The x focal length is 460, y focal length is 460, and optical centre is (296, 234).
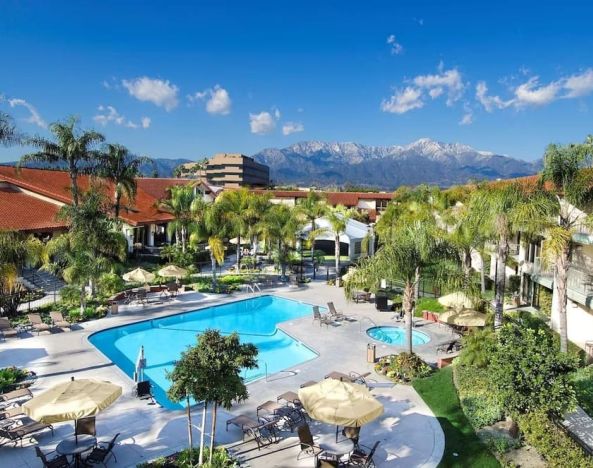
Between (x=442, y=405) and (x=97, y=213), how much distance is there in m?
20.2

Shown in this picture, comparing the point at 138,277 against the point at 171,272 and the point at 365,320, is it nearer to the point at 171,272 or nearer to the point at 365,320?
the point at 171,272

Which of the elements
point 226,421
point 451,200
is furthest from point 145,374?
point 451,200

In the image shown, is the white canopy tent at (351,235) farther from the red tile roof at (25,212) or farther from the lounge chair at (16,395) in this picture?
the lounge chair at (16,395)

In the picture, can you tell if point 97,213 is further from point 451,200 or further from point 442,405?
point 451,200

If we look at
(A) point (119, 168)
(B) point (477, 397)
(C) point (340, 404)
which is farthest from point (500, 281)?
(A) point (119, 168)

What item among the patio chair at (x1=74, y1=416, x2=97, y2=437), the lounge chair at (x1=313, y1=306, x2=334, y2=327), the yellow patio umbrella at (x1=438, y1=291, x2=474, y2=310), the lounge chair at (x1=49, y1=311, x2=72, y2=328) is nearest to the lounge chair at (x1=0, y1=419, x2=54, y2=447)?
the patio chair at (x1=74, y1=416, x2=97, y2=437)

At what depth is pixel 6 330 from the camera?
65.7 ft

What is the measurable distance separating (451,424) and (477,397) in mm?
1447

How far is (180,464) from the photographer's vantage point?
10375mm

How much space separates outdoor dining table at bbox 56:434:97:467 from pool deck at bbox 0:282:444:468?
0.76 meters

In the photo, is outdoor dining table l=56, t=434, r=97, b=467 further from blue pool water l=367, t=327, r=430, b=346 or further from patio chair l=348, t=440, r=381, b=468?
blue pool water l=367, t=327, r=430, b=346

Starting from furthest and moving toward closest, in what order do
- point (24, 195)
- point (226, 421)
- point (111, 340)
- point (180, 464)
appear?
1. point (24, 195)
2. point (111, 340)
3. point (226, 421)
4. point (180, 464)

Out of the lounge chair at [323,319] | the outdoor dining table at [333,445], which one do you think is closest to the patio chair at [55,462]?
the outdoor dining table at [333,445]

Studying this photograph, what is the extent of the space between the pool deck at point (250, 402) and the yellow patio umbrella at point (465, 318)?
1.39 m
